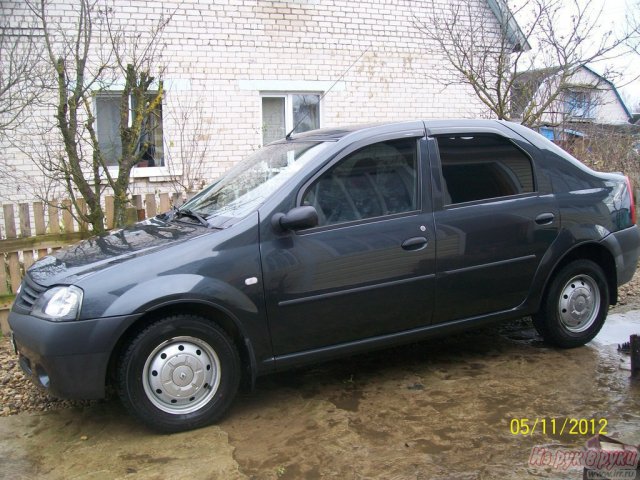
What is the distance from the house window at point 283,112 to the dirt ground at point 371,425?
20.0 feet

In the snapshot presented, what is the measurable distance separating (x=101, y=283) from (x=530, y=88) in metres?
7.20

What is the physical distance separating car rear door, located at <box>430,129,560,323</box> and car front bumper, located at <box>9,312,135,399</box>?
2160 mm

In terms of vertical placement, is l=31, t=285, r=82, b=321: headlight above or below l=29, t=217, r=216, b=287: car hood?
below

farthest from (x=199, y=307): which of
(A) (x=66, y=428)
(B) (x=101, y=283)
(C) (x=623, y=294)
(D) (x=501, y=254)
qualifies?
(C) (x=623, y=294)

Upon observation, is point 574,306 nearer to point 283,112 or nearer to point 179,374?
point 179,374

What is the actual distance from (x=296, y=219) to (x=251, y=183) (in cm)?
75

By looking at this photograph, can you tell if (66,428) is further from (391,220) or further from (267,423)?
(391,220)

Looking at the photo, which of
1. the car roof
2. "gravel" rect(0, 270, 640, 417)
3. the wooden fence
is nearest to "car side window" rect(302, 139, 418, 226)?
the car roof

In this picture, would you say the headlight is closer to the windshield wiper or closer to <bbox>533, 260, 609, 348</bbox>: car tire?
the windshield wiper

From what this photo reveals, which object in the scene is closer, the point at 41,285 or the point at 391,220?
the point at 41,285

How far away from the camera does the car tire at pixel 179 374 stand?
3381 millimetres

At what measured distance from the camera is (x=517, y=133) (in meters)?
4.58
